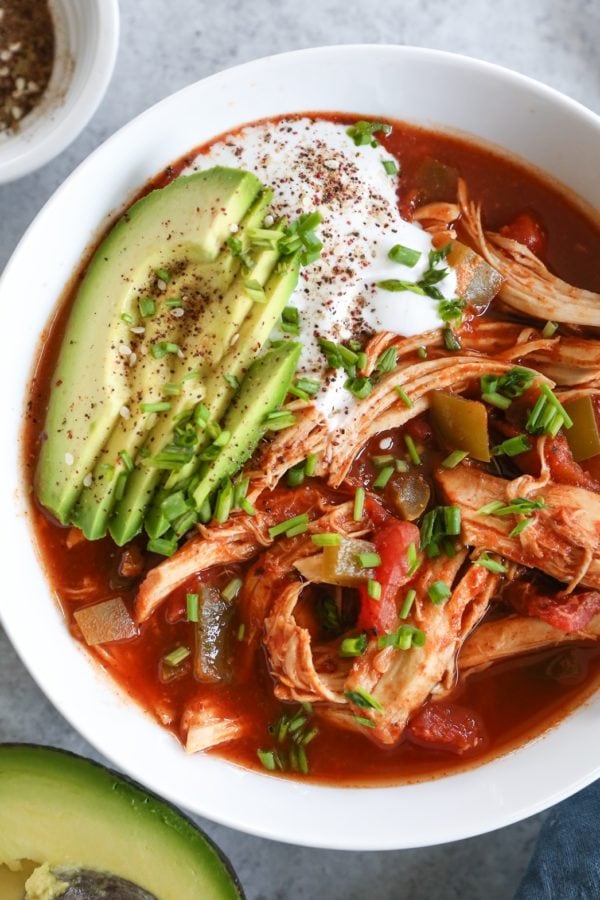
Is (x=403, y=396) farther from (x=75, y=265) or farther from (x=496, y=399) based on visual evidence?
(x=75, y=265)

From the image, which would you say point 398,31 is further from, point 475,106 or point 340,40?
point 475,106

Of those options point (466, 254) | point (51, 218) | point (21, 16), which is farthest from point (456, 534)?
point (21, 16)

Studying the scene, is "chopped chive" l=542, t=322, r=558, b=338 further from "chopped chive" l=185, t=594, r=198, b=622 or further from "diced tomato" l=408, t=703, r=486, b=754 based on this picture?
"chopped chive" l=185, t=594, r=198, b=622

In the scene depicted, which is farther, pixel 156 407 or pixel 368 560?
pixel 368 560

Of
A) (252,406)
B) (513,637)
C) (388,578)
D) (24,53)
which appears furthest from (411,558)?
(24,53)

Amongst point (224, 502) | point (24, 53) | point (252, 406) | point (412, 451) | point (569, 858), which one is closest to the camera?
point (252, 406)

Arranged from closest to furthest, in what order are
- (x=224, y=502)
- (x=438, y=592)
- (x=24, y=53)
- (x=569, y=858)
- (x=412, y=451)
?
(x=224, y=502) < (x=438, y=592) < (x=412, y=451) < (x=24, y=53) < (x=569, y=858)

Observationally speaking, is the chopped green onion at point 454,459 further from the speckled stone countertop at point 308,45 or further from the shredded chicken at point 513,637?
the speckled stone countertop at point 308,45
